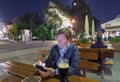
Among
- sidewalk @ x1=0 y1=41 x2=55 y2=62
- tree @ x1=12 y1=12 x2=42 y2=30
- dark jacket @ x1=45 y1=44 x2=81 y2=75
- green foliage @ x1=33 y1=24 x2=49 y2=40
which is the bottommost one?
sidewalk @ x1=0 y1=41 x2=55 y2=62

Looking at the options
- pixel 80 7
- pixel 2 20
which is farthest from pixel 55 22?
pixel 2 20

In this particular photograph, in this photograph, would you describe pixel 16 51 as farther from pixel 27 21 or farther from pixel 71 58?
pixel 27 21

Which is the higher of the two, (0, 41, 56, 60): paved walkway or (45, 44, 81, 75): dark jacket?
(45, 44, 81, 75): dark jacket

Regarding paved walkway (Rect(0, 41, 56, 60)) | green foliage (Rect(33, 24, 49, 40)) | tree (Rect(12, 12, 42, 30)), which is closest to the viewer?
paved walkway (Rect(0, 41, 56, 60))

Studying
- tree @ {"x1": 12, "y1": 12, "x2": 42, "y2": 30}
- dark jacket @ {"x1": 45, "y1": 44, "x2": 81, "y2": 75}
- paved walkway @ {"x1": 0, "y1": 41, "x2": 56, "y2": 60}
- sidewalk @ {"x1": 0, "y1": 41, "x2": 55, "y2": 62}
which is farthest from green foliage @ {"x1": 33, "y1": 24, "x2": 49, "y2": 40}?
dark jacket @ {"x1": 45, "y1": 44, "x2": 81, "y2": 75}

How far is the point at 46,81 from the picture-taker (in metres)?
1.73

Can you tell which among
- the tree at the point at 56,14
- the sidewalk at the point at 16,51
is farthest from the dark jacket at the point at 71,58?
the tree at the point at 56,14

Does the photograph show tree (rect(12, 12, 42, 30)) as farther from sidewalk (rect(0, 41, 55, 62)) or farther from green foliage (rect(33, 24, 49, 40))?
sidewalk (rect(0, 41, 55, 62))

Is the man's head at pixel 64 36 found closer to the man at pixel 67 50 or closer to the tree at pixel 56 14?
the man at pixel 67 50

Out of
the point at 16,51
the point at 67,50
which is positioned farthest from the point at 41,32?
the point at 67,50

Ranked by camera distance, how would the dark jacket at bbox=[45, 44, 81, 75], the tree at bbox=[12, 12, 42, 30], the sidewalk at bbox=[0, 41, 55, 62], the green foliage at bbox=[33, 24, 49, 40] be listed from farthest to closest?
the tree at bbox=[12, 12, 42, 30] → the green foliage at bbox=[33, 24, 49, 40] → the sidewalk at bbox=[0, 41, 55, 62] → the dark jacket at bbox=[45, 44, 81, 75]

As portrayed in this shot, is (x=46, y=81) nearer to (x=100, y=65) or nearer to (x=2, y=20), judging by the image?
(x=100, y=65)

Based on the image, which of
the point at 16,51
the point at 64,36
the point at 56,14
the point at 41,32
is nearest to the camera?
the point at 64,36

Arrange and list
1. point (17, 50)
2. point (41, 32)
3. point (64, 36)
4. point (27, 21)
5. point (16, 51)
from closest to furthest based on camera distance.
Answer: point (64, 36) < point (16, 51) < point (17, 50) < point (41, 32) < point (27, 21)
